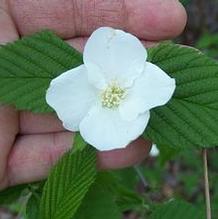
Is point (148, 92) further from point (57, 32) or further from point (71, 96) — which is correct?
point (57, 32)

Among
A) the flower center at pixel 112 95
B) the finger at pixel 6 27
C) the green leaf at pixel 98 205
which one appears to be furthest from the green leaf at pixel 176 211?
the finger at pixel 6 27

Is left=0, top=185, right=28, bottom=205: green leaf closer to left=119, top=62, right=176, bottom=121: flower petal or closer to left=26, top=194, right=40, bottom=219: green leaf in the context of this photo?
left=26, top=194, right=40, bottom=219: green leaf

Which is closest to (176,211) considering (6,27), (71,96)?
(71,96)

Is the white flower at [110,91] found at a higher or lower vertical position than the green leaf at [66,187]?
higher

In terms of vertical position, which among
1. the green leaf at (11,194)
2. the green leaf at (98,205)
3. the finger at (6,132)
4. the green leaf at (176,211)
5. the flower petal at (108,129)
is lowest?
the green leaf at (11,194)

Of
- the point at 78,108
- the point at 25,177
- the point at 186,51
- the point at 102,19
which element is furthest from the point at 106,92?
the point at 25,177

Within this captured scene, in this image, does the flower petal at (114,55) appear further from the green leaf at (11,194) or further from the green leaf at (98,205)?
the green leaf at (11,194)

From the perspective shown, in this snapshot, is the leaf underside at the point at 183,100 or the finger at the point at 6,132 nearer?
the leaf underside at the point at 183,100
